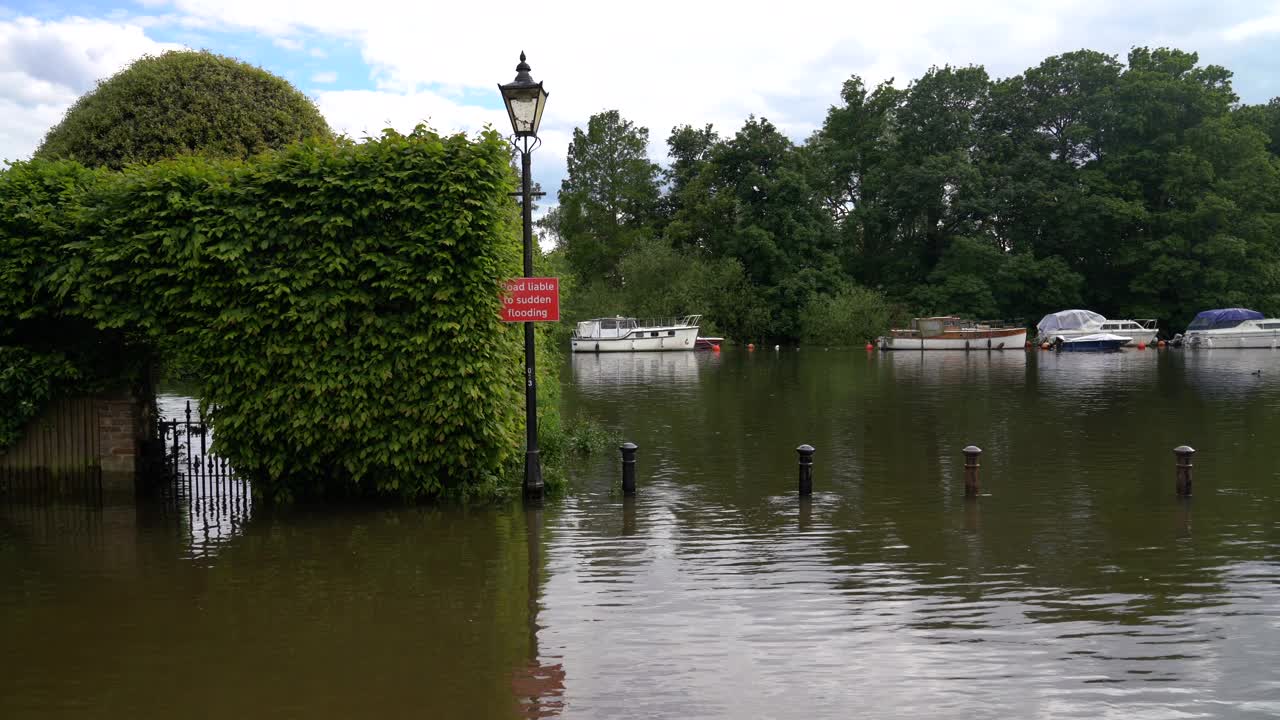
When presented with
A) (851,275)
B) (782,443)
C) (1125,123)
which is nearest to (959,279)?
(851,275)

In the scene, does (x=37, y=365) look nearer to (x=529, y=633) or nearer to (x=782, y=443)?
(x=529, y=633)

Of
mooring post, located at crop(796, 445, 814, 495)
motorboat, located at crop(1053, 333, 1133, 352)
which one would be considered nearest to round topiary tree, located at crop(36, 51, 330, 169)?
mooring post, located at crop(796, 445, 814, 495)

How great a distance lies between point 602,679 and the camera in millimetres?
6352

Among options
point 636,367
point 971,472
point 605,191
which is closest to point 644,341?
point 636,367

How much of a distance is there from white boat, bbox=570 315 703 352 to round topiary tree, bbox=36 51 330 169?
4389cm

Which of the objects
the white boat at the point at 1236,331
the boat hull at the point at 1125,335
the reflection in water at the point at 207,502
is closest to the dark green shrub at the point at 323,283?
the reflection in water at the point at 207,502

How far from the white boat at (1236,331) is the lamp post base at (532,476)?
55.3 m

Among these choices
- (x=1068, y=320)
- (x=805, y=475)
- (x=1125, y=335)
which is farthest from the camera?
(x=1068, y=320)

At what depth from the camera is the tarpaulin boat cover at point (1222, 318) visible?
5788 centimetres

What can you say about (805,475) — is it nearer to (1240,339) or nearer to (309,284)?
(309,284)

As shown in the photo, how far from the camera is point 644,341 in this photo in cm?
6075

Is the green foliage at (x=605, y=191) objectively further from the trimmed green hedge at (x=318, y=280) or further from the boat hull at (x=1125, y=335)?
the trimmed green hedge at (x=318, y=280)

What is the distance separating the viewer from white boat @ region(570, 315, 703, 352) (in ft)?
199

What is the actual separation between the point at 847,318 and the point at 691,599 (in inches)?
2386
